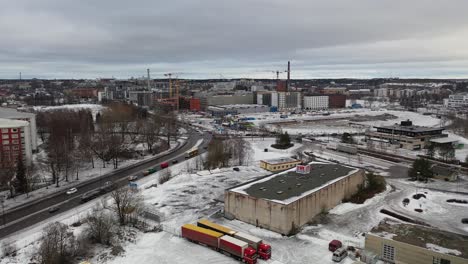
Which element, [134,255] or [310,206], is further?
[310,206]

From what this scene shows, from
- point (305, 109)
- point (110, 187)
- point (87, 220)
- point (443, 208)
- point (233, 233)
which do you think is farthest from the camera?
point (305, 109)

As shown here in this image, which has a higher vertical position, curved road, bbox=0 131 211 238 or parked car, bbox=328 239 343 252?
parked car, bbox=328 239 343 252

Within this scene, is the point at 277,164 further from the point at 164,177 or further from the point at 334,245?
the point at 334,245

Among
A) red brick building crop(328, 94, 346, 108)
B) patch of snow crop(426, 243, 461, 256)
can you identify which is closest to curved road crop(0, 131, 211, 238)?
patch of snow crop(426, 243, 461, 256)

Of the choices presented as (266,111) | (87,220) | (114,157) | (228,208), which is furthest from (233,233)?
(266,111)

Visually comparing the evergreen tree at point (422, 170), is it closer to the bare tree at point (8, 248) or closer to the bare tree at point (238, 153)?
the bare tree at point (238, 153)

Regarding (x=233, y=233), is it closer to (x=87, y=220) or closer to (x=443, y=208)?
(x=87, y=220)

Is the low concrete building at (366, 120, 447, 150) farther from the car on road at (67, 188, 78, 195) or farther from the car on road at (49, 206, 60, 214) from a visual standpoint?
the car on road at (49, 206, 60, 214)
